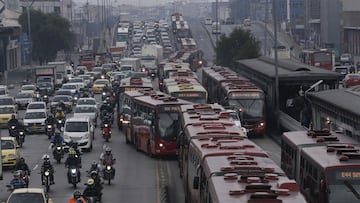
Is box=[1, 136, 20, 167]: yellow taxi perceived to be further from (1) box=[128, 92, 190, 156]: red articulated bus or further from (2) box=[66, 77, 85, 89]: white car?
(2) box=[66, 77, 85, 89]: white car

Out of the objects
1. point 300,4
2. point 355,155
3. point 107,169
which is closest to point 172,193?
point 107,169

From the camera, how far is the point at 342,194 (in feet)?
63.2

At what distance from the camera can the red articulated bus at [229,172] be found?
55.0 ft

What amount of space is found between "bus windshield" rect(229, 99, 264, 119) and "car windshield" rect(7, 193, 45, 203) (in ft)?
74.5

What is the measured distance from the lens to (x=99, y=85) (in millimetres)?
77500

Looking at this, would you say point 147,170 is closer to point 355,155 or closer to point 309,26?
point 355,155

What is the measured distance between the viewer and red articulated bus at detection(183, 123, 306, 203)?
16750mm

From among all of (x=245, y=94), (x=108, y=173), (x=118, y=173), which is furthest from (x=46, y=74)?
(x=108, y=173)

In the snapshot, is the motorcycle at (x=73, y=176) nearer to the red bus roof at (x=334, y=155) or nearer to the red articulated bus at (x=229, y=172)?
the red articulated bus at (x=229, y=172)

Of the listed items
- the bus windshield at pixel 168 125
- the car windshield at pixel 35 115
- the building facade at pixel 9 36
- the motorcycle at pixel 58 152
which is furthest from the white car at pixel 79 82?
the bus windshield at pixel 168 125

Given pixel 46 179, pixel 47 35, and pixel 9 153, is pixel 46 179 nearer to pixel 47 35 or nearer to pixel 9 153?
pixel 9 153

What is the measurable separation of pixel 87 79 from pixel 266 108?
3750 centimetres

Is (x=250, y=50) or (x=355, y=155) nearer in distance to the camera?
(x=355, y=155)

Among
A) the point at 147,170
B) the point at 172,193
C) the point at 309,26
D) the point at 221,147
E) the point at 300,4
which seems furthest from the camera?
the point at 300,4
